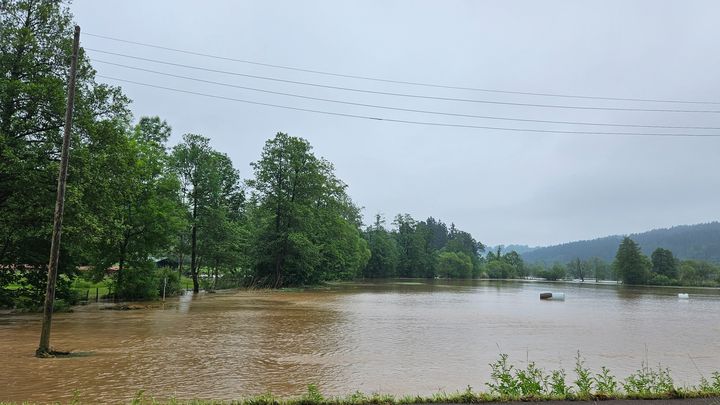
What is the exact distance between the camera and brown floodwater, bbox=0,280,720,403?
11.0 metres

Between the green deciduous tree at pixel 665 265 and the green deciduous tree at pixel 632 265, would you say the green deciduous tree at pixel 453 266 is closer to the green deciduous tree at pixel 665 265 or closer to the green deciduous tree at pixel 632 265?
the green deciduous tree at pixel 632 265

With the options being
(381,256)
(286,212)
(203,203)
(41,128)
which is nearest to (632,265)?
(381,256)

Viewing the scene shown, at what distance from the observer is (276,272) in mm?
56344

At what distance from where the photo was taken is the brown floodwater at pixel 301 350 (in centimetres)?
1101

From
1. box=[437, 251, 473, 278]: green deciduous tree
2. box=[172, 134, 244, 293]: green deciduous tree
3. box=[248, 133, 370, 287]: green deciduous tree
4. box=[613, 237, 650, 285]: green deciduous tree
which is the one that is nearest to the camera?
box=[172, 134, 244, 293]: green deciduous tree

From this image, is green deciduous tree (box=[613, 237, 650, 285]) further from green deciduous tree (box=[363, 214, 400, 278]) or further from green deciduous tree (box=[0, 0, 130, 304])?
green deciduous tree (box=[0, 0, 130, 304])

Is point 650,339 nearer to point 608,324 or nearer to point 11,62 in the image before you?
point 608,324

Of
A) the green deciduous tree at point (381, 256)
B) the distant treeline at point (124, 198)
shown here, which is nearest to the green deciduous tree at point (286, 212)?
the distant treeline at point (124, 198)

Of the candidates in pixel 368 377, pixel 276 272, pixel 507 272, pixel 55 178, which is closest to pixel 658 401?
pixel 368 377

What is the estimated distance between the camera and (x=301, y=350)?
16.1 meters

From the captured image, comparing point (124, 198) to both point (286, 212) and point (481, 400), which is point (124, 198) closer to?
point (481, 400)

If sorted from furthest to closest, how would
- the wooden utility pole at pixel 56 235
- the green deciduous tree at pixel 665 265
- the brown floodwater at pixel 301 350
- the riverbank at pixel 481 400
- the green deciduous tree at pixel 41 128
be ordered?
the green deciduous tree at pixel 665 265, the green deciduous tree at pixel 41 128, the wooden utility pole at pixel 56 235, the brown floodwater at pixel 301 350, the riverbank at pixel 481 400

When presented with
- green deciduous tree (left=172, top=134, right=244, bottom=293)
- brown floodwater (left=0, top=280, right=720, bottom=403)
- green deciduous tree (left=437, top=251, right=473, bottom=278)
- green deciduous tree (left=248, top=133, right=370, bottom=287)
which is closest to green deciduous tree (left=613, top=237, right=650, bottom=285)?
→ green deciduous tree (left=437, top=251, right=473, bottom=278)

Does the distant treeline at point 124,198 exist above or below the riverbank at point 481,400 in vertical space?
above
